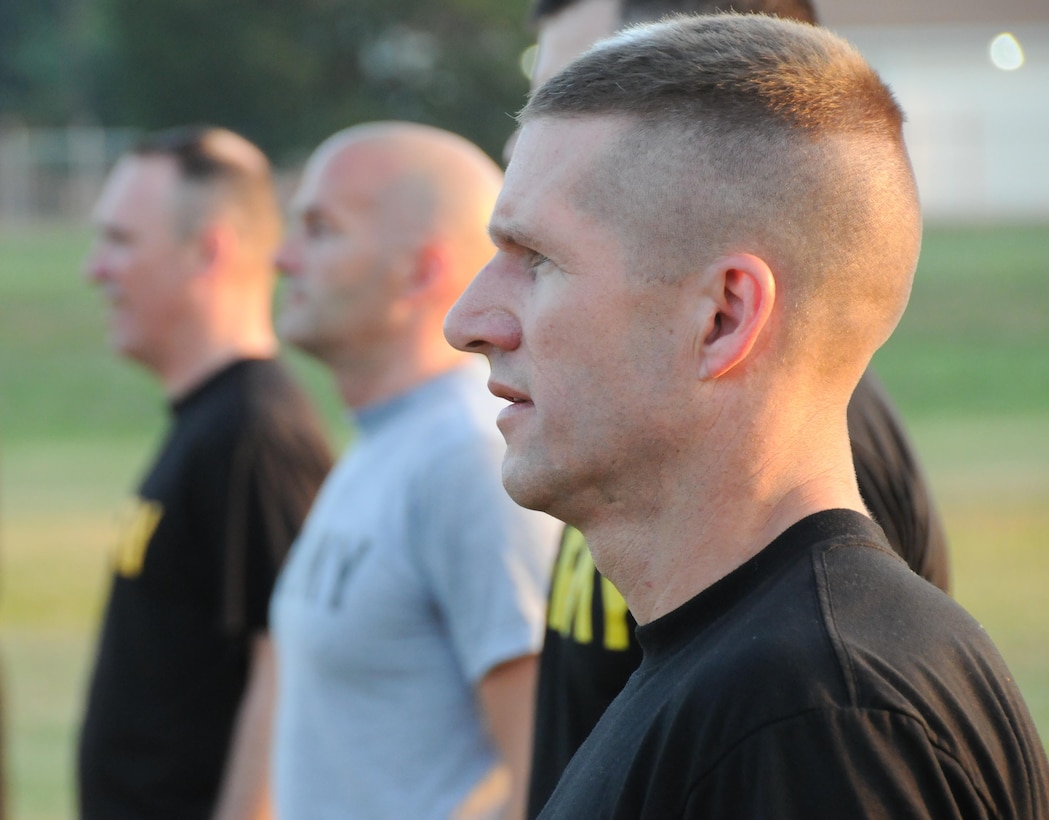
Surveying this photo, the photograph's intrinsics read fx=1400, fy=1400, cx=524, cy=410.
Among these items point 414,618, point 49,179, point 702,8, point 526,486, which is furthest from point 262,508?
point 49,179

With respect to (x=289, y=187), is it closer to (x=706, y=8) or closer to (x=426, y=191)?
(x=426, y=191)

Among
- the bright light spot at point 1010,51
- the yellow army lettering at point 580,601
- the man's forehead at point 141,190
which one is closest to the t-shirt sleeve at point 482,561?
the yellow army lettering at point 580,601

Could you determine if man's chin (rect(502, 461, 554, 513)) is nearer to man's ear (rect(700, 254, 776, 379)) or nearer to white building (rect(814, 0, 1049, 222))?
man's ear (rect(700, 254, 776, 379))

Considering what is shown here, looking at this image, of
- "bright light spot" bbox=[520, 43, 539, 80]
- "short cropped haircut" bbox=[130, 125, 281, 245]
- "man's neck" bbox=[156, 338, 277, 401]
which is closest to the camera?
"bright light spot" bbox=[520, 43, 539, 80]

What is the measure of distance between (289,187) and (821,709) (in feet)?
104

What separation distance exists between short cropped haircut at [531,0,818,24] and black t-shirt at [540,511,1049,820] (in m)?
1.20

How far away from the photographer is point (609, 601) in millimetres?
2037

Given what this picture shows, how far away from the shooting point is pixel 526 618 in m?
2.81

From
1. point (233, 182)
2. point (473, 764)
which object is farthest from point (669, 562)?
point (233, 182)

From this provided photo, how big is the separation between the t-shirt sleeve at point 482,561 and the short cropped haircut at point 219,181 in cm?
212

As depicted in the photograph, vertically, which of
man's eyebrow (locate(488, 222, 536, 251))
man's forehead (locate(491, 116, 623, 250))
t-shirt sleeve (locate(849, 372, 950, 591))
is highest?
man's forehead (locate(491, 116, 623, 250))

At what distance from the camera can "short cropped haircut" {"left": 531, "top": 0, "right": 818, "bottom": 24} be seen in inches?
91.7

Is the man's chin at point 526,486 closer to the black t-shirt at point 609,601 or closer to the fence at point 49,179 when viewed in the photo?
the black t-shirt at point 609,601

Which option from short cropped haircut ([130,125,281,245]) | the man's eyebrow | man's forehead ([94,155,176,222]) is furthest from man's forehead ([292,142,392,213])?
the man's eyebrow
